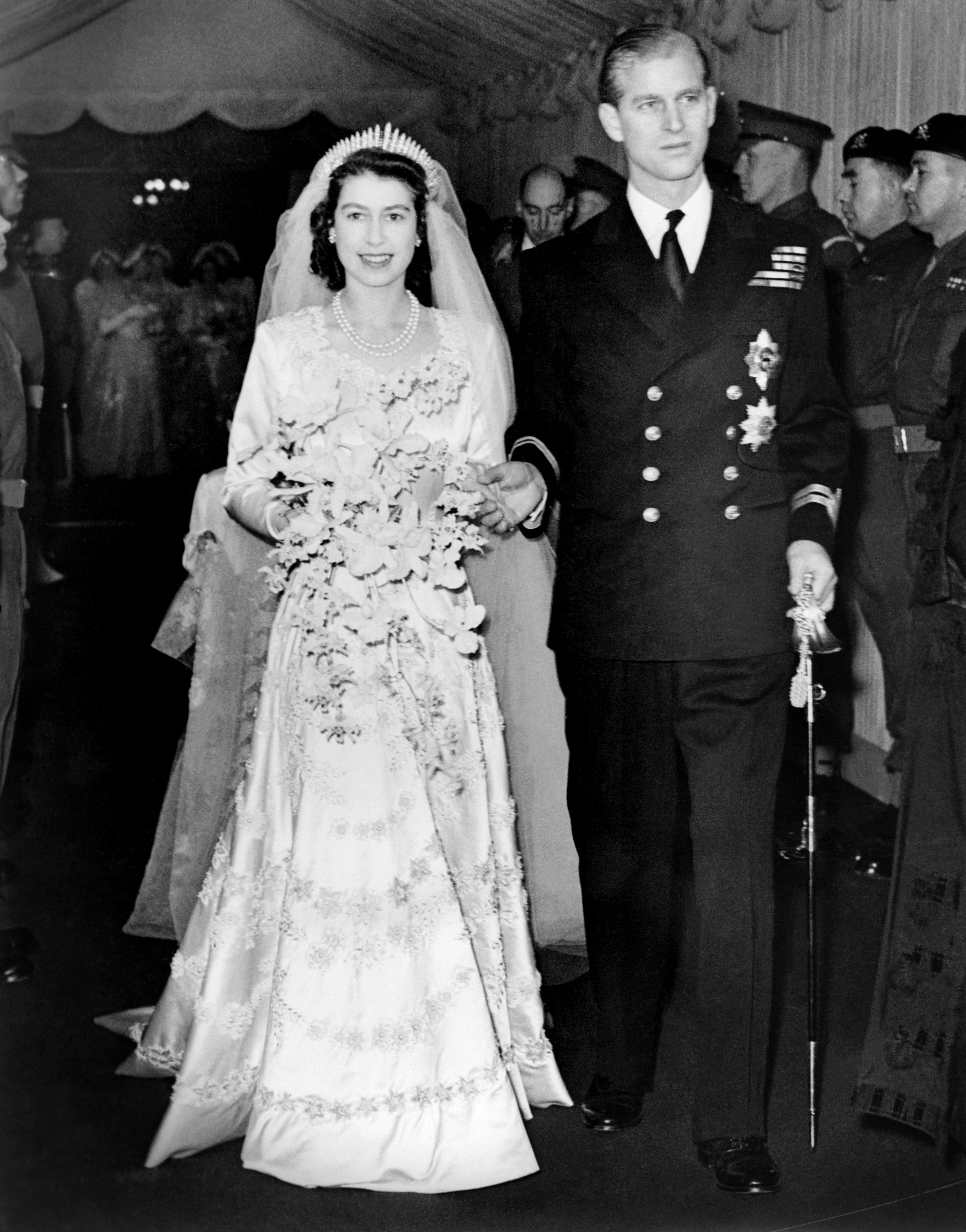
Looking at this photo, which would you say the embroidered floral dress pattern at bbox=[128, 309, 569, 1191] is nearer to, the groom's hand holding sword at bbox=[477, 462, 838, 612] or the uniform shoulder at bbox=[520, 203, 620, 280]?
the groom's hand holding sword at bbox=[477, 462, 838, 612]

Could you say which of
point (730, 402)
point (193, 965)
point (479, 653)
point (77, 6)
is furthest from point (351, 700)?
point (77, 6)

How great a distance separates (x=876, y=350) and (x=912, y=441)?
0.57ft

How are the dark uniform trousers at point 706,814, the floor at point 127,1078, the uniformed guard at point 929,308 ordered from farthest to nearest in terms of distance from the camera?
the uniformed guard at point 929,308
the dark uniform trousers at point 706,814
the floor at point 127,1078

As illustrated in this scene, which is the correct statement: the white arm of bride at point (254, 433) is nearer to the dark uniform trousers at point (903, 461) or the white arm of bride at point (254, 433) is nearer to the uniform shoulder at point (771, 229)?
the uniform shoulder at point (771, 229)

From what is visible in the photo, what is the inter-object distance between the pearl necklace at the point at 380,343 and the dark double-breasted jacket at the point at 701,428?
0.82 ft

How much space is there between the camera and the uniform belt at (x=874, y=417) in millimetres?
2881

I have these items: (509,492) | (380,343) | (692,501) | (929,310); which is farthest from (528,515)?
(929,310)

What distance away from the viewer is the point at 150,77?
271 cm

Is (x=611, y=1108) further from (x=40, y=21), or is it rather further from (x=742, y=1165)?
(x=40, y=21)

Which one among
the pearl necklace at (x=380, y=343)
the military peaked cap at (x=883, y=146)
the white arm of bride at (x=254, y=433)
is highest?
the military peaked cap at (x=883, y=146)

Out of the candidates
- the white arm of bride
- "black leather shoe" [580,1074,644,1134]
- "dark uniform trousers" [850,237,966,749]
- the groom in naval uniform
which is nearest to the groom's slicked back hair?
the groom in naval uniform

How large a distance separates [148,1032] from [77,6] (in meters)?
1.72

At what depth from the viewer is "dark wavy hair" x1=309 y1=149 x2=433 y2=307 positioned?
265cm

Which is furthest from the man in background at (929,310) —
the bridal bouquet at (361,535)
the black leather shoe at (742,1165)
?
the black leather shoe at (742,1165)
